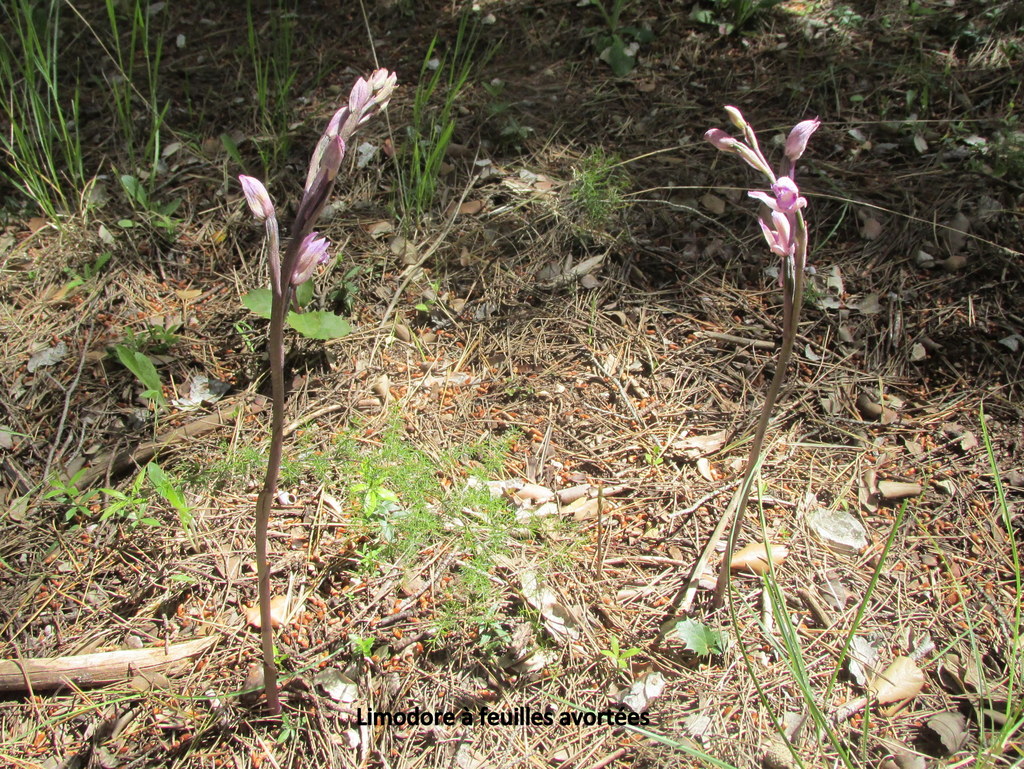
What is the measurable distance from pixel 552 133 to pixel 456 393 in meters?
1.25

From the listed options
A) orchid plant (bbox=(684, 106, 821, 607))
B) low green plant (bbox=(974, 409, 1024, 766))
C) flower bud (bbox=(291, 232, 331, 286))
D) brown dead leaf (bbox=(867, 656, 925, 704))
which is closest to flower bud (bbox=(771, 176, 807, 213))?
orchid plant (bbox=(684, 106, 821, 607))

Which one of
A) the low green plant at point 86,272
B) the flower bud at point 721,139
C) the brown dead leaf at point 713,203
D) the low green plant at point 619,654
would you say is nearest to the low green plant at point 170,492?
the low green plant at point 86,272

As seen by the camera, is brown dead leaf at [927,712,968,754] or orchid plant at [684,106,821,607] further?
brown dead leaf at [927,712,968,754]

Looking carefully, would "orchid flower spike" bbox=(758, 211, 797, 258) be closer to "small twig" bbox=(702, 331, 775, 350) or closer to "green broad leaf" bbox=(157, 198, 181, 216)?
"small twig" bbox=(702, 331, 775, 350)

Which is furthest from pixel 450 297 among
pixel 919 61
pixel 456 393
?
pixel 919 61

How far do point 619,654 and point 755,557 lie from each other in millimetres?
461

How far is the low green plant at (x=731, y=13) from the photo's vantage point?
10.4ft

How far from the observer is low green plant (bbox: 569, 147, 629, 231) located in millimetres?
2633

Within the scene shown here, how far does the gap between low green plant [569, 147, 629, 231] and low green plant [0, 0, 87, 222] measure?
5.71 ft

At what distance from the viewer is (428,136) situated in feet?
9.61

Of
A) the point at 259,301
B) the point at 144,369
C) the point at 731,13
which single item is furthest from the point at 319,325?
the point at 731,13

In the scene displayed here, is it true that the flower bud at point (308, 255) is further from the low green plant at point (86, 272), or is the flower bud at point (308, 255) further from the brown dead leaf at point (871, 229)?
the brown dead leaf at point (871, 229)

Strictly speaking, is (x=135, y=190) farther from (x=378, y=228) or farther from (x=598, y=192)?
(x=598, y=192)

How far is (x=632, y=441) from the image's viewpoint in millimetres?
2178
